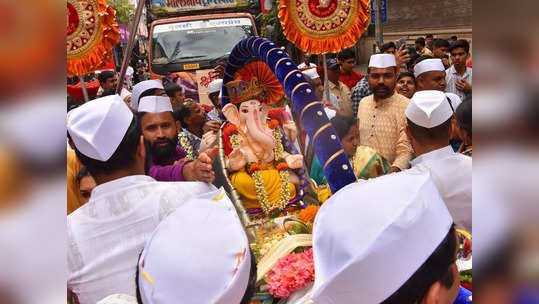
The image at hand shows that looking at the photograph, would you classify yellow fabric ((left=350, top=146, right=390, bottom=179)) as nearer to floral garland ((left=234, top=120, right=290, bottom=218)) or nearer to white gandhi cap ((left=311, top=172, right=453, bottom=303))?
floral garland ((left=234, top=120, right=290, bottom=218))

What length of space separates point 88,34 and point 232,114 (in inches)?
45.2

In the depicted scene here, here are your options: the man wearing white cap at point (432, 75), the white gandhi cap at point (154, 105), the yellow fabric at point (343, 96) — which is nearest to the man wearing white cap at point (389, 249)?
the white gandhi cap at point (154, 105)

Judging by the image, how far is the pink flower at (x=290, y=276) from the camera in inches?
68.9

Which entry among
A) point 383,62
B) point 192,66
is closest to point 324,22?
point 383,62

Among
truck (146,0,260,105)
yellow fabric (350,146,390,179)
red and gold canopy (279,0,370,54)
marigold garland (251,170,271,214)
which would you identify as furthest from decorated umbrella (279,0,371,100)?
truck (146,0,260,105)

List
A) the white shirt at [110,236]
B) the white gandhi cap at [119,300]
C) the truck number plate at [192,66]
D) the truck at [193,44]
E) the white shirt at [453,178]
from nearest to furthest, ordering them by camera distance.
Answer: the white gandhi cap at [119,300]
the white shirt at [110,236]
the white shirt at [453,178]
the truck at [193,44]
the truck number plate at [192,66]

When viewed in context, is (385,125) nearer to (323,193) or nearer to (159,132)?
(323,193)

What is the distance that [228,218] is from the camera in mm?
1152

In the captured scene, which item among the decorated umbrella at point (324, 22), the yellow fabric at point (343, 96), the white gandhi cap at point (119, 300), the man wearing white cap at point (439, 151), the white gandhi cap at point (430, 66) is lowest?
the yellow fabric at point (343, 96)

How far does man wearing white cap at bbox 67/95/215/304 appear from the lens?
66.5 inches

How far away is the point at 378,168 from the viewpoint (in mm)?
3082

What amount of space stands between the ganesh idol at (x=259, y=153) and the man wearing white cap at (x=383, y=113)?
2.55 feet

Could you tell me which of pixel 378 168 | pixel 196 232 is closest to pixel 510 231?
pixel 196 232

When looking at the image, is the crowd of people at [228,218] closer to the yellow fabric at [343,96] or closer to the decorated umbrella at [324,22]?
the decorated umbrella at [324,22]
